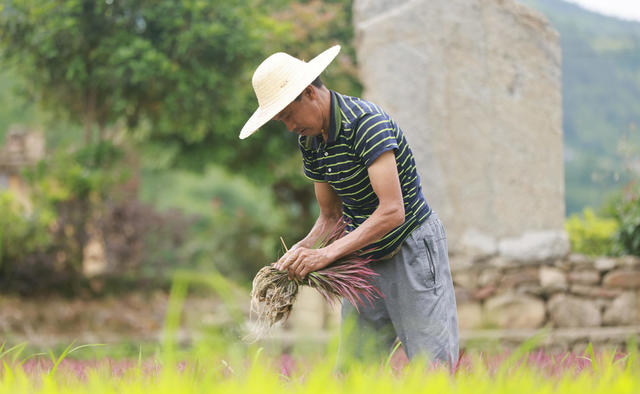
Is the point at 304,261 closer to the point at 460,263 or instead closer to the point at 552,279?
the point at 460,263

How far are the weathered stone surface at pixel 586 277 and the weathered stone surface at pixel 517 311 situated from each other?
0.40 m

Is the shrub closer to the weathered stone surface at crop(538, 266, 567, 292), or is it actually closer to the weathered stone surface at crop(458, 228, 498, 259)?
the weathered stone surface at crop(458, 228, 498, 259)

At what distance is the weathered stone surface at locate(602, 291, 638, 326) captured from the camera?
607 centimetres

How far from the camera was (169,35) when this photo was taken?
8531 mm

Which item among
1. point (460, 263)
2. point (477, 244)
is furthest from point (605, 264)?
point (460, 263)

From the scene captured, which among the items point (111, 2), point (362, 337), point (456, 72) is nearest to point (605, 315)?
point (456, 72)

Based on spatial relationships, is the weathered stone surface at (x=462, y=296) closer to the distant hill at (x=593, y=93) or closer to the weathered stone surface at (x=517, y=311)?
the weathered stone surface at (x=517, y=311)

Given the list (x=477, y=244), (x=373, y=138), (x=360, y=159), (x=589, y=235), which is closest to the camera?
(x=373, y=138)

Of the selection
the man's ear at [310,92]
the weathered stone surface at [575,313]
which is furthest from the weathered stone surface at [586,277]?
the man's ear at [310,92]

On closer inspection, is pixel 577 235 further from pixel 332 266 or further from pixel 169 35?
pixel 332 266

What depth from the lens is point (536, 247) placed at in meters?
6.37

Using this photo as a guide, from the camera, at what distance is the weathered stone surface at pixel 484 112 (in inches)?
254

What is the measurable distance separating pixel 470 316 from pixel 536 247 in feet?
3.09

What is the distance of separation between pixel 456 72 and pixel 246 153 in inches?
225
